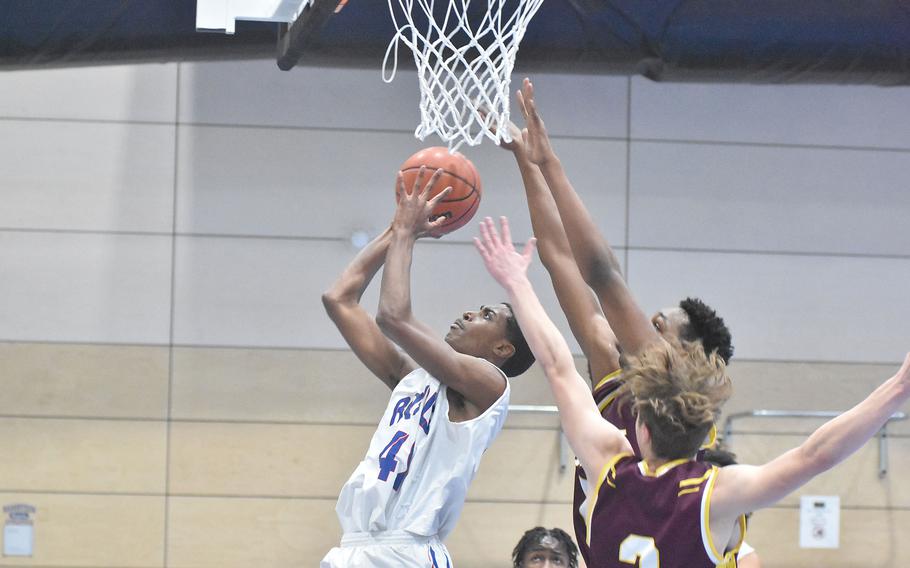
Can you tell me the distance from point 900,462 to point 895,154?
1.92 m

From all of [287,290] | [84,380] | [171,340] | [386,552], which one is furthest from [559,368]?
[84,380]

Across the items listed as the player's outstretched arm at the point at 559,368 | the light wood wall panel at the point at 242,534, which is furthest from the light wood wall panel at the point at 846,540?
the player's outstretched arm at the point at 559,368

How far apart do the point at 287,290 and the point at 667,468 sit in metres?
4.38

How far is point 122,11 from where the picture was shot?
581 cm

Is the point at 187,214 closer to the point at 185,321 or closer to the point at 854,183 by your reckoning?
the point at 185,321

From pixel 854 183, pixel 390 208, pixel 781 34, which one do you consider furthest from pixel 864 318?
pixel 390 208

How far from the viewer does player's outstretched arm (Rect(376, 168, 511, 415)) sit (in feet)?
12.3

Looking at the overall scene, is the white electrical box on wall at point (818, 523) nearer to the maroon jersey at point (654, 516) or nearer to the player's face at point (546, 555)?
the player's face at point (546, 555)

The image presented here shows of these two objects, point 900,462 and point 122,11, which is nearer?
point 122,11

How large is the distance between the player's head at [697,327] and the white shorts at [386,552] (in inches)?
42.0

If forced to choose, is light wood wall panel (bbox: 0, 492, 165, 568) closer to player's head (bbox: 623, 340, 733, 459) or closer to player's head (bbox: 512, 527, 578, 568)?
player's head (bbox: 512, 527, 578, 568)

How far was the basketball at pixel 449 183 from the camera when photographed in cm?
402

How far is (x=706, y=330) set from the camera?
3674mm

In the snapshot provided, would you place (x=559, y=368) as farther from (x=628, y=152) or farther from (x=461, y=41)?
(x=628, y=152)
